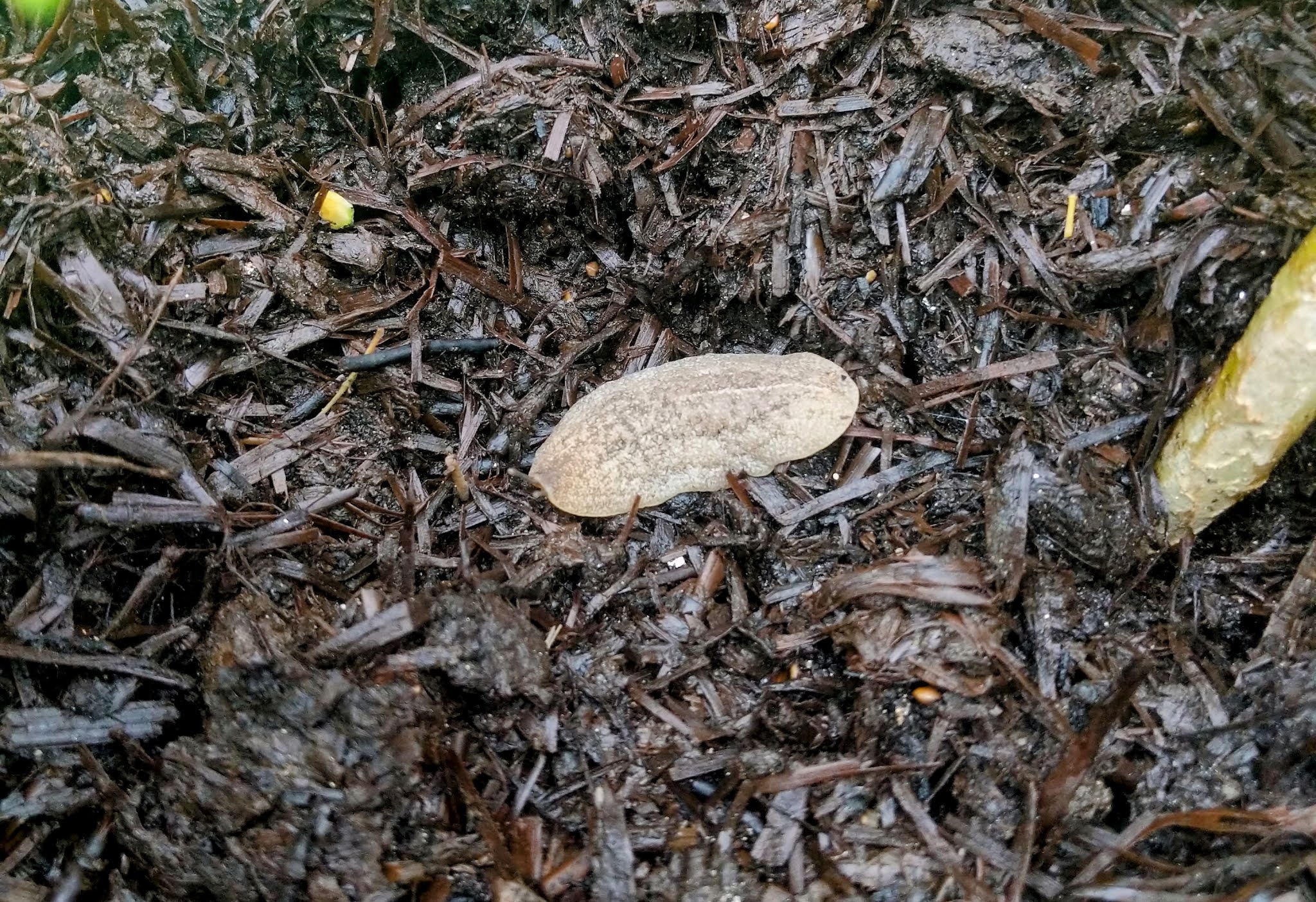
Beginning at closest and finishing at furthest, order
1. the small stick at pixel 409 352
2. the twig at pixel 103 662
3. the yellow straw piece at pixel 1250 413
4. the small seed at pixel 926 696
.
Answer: the yellow straw piece at pixel 1250 413
the twig at pixel 103 662
the small seed at pixel 926 696
the small stick at pixel 409 352

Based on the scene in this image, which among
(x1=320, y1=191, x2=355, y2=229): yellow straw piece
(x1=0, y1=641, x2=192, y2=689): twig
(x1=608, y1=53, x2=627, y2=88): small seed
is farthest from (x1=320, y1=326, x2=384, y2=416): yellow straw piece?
(x1=608, y1=53, x2=627, y2=88): small seed

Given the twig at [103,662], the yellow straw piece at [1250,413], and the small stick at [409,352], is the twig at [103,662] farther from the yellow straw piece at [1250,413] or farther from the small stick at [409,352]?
the yellow straw piece at [1250,413]

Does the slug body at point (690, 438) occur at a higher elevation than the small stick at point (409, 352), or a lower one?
lower

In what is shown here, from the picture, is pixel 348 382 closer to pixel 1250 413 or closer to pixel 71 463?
pixel 71 463

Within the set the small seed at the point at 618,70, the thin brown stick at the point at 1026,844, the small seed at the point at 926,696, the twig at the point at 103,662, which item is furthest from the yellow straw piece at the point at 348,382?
the thin brown stick at the point at 1026,844

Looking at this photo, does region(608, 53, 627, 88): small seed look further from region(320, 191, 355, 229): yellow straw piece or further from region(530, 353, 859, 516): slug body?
region(530, 353, 859, 516): slug body

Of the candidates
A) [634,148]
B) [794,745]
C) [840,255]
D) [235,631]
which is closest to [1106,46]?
[840,255]

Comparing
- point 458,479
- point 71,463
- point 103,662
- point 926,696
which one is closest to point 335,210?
point 458,479
